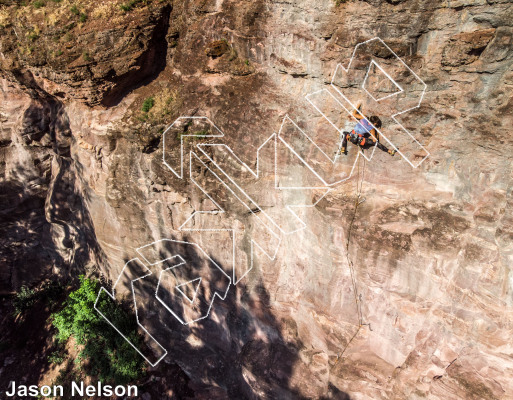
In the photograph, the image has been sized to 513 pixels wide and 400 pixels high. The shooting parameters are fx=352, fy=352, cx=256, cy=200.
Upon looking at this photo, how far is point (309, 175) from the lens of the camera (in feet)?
23.9

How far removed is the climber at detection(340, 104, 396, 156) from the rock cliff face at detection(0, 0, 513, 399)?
23 centimetres

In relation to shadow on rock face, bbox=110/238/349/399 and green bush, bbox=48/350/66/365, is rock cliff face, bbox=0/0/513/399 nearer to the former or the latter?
shadow on rock face, bbox=110/238/349/399

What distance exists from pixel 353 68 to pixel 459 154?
240 cm

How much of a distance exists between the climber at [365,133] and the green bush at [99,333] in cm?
991

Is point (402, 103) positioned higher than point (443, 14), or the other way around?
point (443, 14)

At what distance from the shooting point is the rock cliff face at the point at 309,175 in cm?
593

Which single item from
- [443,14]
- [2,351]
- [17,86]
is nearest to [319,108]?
[443,14]

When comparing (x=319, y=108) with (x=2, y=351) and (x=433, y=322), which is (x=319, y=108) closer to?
(x=433, y=322)

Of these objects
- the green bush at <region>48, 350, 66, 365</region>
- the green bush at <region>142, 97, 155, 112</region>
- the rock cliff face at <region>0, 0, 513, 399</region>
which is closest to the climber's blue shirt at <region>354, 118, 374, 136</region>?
the rock cliff face at <region>0, 0, 513, 399</region>

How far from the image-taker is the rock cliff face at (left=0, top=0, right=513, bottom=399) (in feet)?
19.4

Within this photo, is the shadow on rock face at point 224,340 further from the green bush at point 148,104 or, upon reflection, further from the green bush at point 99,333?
the green bush at point 148,104

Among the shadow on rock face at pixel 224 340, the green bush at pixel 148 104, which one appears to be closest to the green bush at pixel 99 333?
the shadow on rock face at pixel 224 340

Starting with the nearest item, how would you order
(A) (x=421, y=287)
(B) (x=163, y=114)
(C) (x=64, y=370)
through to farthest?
(A) (x=421, y=287) → (B) (x=163, y=114) → (C) (x=64, y=370)

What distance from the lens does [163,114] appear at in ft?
26.4
